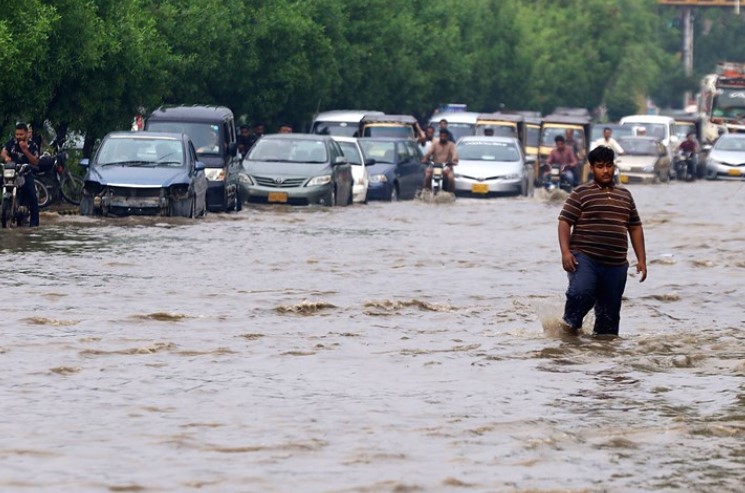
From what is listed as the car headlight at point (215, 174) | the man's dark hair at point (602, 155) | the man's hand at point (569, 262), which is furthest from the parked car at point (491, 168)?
the man's dark hair at point (602, 155)

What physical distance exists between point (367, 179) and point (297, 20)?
821cm

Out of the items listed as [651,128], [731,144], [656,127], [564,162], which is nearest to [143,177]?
[564,162]

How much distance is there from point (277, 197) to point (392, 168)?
632cm

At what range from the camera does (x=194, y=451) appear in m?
9.50

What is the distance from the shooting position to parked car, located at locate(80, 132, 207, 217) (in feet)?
91.9

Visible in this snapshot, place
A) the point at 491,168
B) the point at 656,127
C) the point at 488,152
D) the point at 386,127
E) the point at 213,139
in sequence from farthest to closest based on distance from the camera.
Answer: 1. the point at 656,127
2. the point at 386,127
3. the point at 488,152
4. the point at 491,168
5. the point at 213,139

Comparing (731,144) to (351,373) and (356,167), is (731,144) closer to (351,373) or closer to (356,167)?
(356,167)

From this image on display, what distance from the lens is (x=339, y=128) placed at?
1778 inches

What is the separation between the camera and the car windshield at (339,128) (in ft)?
147

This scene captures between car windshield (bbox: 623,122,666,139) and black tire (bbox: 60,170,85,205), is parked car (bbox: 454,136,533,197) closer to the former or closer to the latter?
black tire (bbox: 60,170,85,205)

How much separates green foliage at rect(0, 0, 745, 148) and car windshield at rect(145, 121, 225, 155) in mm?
903

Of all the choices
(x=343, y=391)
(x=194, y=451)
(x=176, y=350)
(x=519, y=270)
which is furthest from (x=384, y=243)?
(x=194, y=451)

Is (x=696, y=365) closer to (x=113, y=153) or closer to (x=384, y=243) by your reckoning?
(x=384, y=243)

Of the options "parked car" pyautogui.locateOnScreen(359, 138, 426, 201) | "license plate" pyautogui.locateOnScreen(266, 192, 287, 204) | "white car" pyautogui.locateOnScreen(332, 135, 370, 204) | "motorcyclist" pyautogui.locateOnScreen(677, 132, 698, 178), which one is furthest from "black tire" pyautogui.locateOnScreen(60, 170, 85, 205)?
"motorcyclist" pyautogui.locateOnScreen(677, 132, 698, 178)
